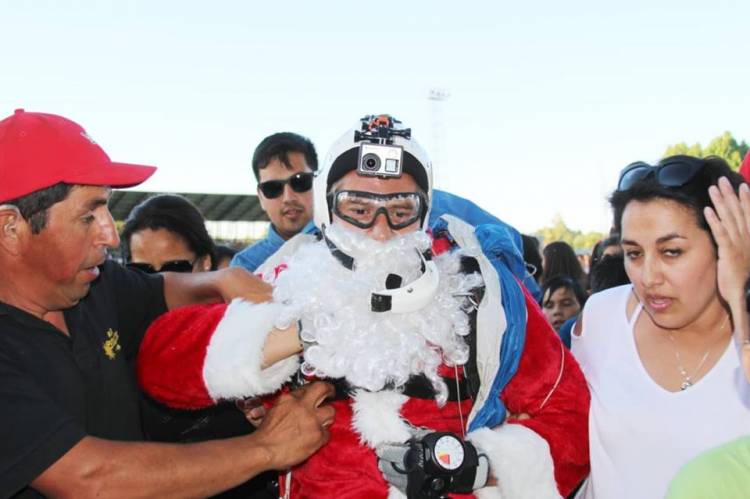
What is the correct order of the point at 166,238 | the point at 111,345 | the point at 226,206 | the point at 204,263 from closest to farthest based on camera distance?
the point at 111,345 → the point at 166,238 → the point at 204,263 → the point at 226,206

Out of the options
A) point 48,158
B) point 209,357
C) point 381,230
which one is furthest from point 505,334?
point 48,158

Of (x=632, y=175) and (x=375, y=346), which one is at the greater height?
(x=632, y=175)

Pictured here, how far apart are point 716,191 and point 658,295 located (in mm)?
511

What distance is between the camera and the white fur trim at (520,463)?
2.51m

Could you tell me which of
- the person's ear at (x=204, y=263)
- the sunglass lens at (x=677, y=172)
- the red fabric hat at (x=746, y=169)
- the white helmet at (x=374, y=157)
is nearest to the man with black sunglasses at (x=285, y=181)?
the person's ear at (x=204, y=263)

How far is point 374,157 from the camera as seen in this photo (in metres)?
2.78

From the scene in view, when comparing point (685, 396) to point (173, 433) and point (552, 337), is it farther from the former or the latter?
point (173, 433)

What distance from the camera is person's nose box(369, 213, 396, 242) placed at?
2715 mm

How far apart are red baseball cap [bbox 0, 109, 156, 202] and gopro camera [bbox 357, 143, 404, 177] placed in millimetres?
858

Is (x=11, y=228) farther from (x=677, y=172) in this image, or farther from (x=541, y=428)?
(x=677, y=172)

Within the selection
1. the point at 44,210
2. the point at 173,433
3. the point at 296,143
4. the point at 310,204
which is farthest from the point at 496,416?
the point at 296,143

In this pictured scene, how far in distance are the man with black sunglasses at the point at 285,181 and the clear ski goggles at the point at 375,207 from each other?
Answer: 6.86ft

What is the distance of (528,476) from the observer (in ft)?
8.28

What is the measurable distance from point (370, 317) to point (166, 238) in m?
1.96
